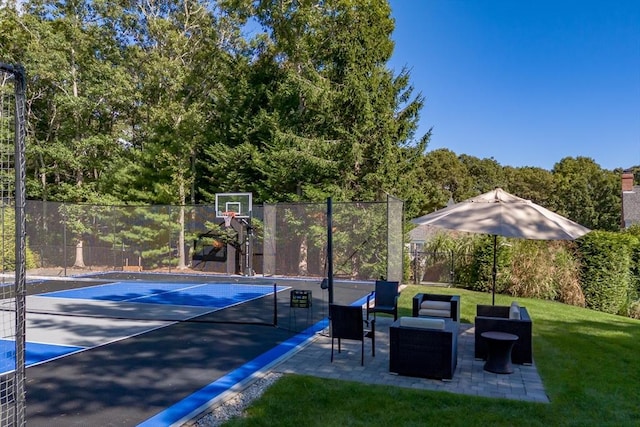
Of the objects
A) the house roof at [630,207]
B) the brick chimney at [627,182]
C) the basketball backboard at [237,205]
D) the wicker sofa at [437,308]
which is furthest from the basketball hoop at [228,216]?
the brick chimney at [627,182]

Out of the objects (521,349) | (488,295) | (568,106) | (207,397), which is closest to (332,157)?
(488,295)

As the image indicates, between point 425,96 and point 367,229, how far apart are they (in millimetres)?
5459

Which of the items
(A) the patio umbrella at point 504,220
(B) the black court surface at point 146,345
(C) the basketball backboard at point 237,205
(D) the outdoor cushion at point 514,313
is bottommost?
(B) the black court surface at point 146,345

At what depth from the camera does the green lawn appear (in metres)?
3.80

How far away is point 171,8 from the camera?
67.2 ft

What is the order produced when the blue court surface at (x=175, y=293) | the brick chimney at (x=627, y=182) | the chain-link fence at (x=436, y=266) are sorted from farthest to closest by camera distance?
the brick chimney at (x=627, y=182), the chain-link fence at (x=436, y=266), the blue court surface at (x=175, y=293)

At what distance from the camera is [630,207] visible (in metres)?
27.0

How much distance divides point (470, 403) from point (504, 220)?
305 centimetres

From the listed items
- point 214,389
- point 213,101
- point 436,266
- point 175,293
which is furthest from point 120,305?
point 213,101

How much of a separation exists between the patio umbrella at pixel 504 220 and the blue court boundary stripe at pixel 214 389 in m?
2.91

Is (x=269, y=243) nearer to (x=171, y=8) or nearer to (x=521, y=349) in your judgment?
(x=521, y=349)

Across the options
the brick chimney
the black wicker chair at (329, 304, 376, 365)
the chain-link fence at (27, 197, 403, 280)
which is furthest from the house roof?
the black wicker chair at (329, 304, 376, 365)

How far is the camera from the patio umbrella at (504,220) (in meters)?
6.17

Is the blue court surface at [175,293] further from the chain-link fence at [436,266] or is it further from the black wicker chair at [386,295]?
the chain-link fence at [436,266]
